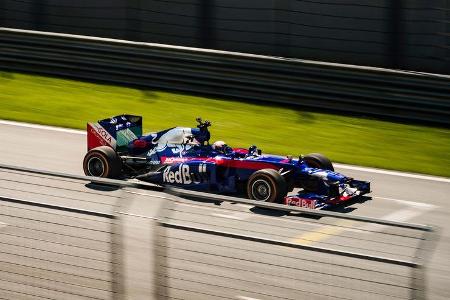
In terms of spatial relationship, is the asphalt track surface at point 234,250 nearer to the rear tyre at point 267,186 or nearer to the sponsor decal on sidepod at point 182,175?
the rear tyre at point 267,186

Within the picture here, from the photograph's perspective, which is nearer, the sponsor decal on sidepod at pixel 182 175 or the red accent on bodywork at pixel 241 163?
the red accent on bodywork at pixel 241 163

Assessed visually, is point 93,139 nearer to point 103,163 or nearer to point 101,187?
point 103,163

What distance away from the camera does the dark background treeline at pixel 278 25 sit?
20656mm

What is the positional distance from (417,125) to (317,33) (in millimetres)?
3999

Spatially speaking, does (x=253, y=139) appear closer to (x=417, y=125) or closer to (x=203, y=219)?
(x=417, y=125)

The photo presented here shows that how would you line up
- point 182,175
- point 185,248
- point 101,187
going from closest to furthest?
point 185,248
point 101,187
point 182,175

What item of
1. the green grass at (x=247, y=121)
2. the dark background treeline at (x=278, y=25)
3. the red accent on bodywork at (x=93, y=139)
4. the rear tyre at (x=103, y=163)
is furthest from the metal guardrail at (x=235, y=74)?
the rear tyre at (x=103, y=163)

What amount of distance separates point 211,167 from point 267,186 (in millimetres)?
953

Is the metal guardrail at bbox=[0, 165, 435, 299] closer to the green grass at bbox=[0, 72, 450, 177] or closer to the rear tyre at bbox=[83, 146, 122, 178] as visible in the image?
the rear tyre at bbox=[83, 146, 122, 178]

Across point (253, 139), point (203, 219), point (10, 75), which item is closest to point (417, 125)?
point (253, 139)

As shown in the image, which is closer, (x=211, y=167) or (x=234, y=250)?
(x=234, y=250)

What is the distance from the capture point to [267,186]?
1330cm

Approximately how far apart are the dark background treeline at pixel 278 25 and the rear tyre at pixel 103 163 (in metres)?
7.29

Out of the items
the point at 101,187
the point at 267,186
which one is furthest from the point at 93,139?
the point at 101,187
